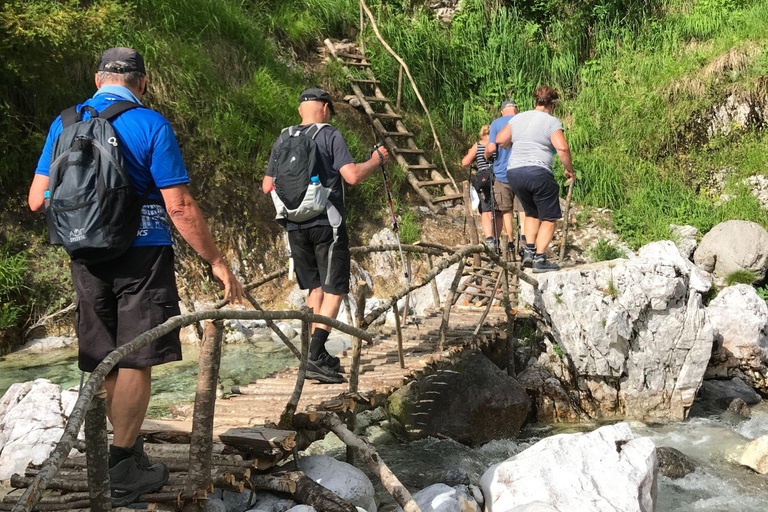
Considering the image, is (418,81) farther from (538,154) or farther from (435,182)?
(538,154)

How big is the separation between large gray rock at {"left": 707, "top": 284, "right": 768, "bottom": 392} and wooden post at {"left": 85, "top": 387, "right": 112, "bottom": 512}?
6892mm

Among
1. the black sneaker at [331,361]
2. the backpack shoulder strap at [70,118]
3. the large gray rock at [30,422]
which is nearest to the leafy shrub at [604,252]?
the black sneaker at [331,361]

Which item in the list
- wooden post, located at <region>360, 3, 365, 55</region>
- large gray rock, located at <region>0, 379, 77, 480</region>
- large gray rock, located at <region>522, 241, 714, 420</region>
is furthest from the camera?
wooden post, located at <region>360, 3, 365, 55</region>

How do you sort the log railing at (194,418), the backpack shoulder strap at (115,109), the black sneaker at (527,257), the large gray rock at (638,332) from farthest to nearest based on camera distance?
the black sneaker at (527,257)
the large gray rock at (638,332)
the backpack shoulder strap at (115,109)
the log railing at (194,418)

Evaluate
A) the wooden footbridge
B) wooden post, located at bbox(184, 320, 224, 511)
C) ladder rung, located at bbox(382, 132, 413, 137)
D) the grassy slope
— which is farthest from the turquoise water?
ladder rung, located at bbox(382, 132, 413, 137)

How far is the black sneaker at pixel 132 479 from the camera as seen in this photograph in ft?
9.96

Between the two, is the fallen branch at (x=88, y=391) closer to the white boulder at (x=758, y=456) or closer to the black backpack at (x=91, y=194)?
the black backpack at (x=91, y=194)

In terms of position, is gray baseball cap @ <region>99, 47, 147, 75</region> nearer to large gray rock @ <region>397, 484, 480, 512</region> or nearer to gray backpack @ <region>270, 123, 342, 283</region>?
gray backpack @ <region>270, 123, 342, 283</region>

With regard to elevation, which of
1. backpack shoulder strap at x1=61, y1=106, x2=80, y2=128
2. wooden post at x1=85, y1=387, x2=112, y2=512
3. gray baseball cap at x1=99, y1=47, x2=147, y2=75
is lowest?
wooden post at x1=85, y1=387, x2=112, y2=512

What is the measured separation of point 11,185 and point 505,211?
6290 millimetres

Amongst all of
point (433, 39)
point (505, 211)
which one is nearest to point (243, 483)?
point (505, 211)

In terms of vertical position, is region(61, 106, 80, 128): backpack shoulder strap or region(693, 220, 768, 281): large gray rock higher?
region(61, 106, 80, 128): backpack shoulder strap

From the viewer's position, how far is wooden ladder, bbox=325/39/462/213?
11.7 meters

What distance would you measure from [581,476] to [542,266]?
317 centimetres
